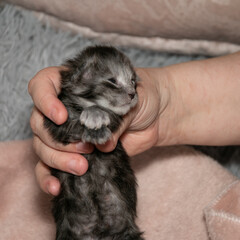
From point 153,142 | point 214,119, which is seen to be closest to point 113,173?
point 153,142

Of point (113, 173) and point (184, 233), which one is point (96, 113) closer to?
point (113, 173)

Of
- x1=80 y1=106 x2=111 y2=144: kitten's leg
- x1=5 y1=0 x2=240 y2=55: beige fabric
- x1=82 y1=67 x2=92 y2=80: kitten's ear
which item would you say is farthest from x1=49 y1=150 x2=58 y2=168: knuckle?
x1=5 y1=0 x2=240 y2=55: beige fabric

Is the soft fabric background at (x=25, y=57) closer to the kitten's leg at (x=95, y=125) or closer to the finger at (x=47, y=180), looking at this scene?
the finger at (x=47, y=180)

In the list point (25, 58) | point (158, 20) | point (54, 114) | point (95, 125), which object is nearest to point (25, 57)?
point (25, 58)

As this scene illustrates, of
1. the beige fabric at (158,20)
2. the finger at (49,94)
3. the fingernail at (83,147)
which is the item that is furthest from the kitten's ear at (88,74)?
the beige fabric at (158,20)

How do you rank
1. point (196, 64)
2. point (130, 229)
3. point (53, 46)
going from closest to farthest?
1. point (130, 229)
2. point (196, 64)
3. point (53, 46)

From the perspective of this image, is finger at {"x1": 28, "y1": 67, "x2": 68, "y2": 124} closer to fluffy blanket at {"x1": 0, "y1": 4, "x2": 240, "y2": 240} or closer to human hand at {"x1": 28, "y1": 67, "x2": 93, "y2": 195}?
human hand at {"x1": 28, "y1": 67, "x2": 93, "y2": 195}
